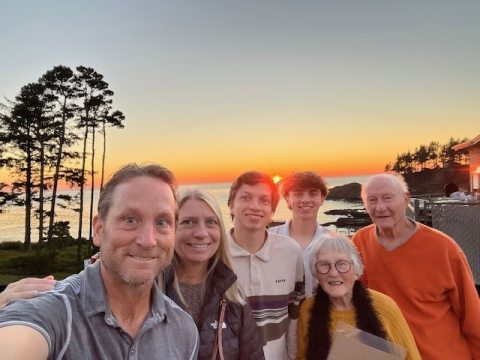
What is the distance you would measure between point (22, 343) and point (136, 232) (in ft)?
1.84

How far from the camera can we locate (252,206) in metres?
2.96

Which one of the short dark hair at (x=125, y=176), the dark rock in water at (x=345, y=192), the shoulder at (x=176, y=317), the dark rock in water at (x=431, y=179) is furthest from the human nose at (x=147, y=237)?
the dark rock in water at (x=345, y=192)

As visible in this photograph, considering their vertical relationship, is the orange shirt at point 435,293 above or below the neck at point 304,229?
below

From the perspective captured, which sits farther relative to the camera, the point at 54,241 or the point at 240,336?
the point at 54,241

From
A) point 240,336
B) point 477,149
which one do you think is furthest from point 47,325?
point 477,149

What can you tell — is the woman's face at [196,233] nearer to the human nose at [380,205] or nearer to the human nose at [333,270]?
the human nose at [333,270]

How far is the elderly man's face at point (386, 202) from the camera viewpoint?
3.26 meters

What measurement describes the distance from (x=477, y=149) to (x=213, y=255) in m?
20.7

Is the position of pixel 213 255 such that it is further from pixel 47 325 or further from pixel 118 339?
pixel 47 325

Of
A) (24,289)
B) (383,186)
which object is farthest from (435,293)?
(24,289)

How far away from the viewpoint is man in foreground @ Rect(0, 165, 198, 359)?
1.46 meters

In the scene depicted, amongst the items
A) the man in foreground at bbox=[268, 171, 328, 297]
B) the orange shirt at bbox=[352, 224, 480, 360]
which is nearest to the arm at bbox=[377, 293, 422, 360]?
the orange shirt at bbox=[352, 224, 480, 360]

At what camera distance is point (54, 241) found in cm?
3447

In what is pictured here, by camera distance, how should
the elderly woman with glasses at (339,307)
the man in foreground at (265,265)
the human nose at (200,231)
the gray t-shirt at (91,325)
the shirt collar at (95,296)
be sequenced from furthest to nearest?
the man in foreground at (265,265) → the elderly woman with glasses at (339,307) → the human nose at (200,231) → the shirt collar at (95,296) → the gray t-shirt at (91,325)
